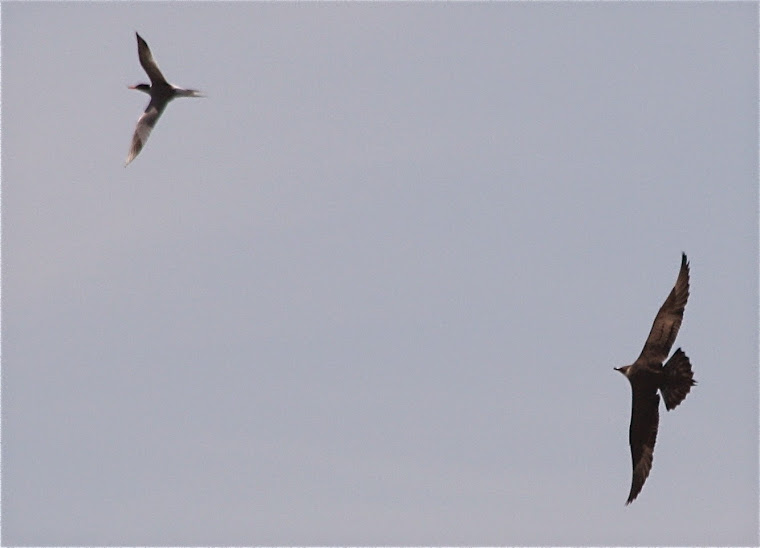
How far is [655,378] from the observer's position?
24.2 m

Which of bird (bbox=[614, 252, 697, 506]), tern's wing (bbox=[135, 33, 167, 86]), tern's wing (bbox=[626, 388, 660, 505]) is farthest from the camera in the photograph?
tern's wing (bbox=[135, 33, 167, 86])

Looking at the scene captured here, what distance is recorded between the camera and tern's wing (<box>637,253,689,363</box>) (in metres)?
24.6

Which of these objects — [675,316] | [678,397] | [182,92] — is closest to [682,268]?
[675,316]

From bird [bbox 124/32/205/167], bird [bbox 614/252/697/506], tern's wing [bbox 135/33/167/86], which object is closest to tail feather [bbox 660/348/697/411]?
bird [bbox 614/252/697/506]

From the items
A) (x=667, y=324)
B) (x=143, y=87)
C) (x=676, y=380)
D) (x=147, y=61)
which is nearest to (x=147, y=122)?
(x=143, y=87)

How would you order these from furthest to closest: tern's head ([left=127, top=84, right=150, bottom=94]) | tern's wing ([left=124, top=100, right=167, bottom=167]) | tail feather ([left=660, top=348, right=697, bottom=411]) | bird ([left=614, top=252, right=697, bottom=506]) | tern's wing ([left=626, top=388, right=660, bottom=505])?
tern's head ([left=127, top=84, right=150, bottom=94])
tern's wing ([left=124, top=100, right=167, bottom=167])
tern's wing ([left=626, top=388, right=660, bottom=505])
bird ([left=614, top=252, right=697, bottom=506])
tail feather ([left=660, top=348, right=697, bottom=411])

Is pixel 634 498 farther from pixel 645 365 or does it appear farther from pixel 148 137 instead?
pixel 148 137

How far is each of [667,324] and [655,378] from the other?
4.22ft

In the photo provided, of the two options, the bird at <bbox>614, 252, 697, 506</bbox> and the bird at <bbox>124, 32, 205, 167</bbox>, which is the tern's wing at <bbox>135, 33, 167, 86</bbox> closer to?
the bird at <bbox>124, 32, 205, 167</bbox>

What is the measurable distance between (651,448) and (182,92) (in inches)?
508

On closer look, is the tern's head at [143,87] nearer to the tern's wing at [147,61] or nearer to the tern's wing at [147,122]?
the tern's wing at [147,122]

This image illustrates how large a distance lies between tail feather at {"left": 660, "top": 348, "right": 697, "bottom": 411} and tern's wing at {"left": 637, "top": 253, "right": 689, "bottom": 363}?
0.78 m

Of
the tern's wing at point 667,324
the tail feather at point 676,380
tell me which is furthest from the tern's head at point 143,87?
the tail feather at point 676,380

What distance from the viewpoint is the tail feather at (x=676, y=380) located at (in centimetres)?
2344
